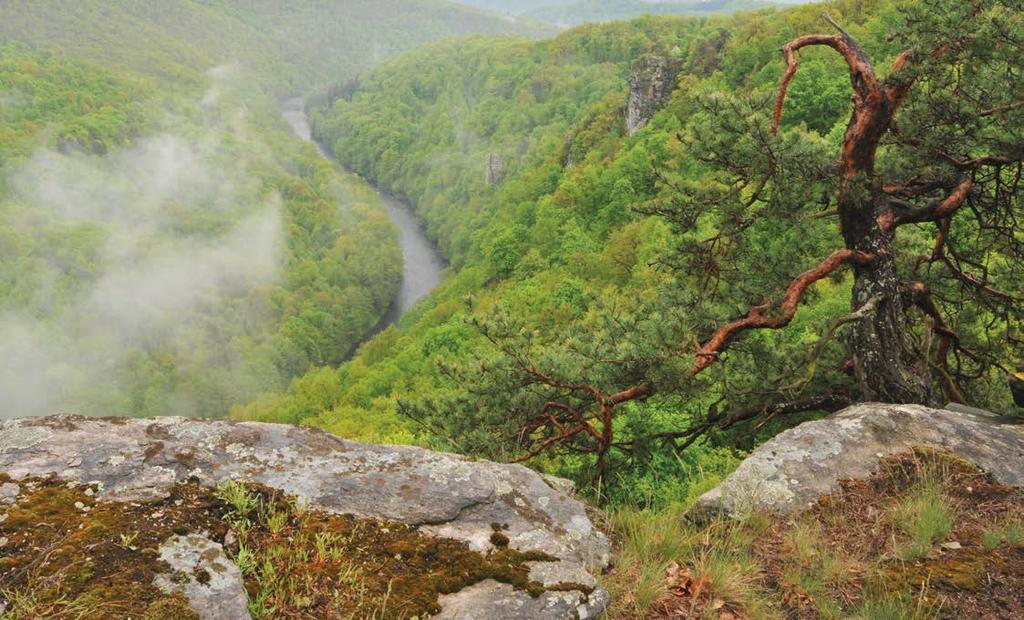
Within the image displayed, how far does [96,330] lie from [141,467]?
137 m

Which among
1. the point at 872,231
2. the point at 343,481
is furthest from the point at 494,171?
the point at 343,481

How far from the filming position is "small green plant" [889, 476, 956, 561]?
3.68m

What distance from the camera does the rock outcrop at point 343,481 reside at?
316 centimetres

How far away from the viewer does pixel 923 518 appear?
3896 mm

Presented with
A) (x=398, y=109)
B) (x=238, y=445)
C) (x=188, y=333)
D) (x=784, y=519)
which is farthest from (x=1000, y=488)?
(x=398, y=109)

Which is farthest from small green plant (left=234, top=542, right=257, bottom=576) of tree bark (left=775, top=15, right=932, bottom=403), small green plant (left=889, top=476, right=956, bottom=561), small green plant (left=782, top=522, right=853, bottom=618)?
tree bark (left=775, top=15, right=932, bottom=403)

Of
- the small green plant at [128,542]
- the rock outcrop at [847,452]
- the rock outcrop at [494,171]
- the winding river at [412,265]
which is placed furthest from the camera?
the rock outcrop at [494,171]

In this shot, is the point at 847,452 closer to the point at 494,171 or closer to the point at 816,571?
the point at 816,571

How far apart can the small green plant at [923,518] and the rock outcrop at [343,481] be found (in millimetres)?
1929

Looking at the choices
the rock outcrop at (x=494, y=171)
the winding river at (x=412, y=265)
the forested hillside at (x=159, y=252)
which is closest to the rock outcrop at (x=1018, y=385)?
the winding river at (x=412, y=265)

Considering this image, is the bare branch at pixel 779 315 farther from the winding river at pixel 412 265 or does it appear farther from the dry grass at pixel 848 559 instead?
the winding river at pixel 412 265

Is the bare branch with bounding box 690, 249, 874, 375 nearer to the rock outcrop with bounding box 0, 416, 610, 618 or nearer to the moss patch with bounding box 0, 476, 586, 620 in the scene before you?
the rock outcrop with bounding box 0, 416, 610, 618

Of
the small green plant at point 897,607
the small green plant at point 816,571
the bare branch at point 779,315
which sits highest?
the bare branch at point 779,315

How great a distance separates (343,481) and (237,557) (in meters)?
0.90
